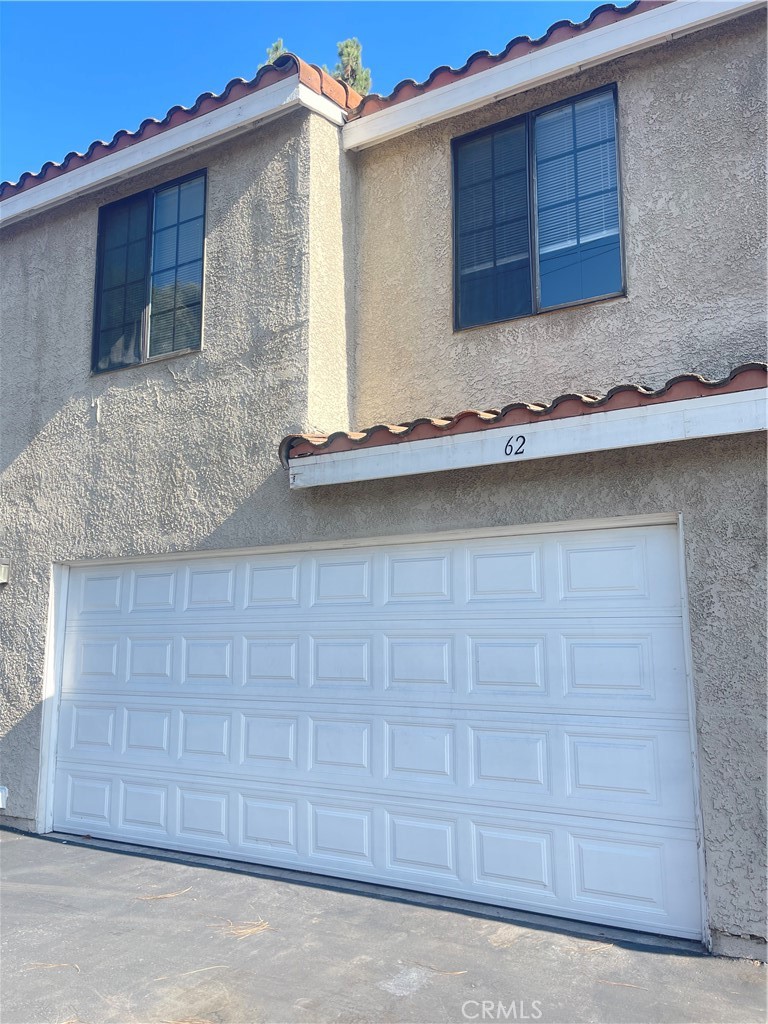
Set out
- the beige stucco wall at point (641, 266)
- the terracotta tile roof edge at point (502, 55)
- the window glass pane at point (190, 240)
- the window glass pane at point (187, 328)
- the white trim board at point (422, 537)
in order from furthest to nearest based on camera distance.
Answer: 1. the window glass pane at point (190, 240)
2. the window glass pane at point (187, 328)
3. the terracotta tile roof edge at point (502, 55)
4. the beige stucco wall at point (641, 266)
5. the white trim board at point (422, 537)

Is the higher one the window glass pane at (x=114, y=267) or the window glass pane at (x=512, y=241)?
the window glass pane at (x=114, y=267)

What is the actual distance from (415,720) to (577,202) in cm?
422

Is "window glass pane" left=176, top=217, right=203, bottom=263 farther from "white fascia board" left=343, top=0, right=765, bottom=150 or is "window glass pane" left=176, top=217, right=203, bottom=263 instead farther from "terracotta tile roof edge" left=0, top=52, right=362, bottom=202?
"white fascia board" left=343, top=0, right=765, bottom=150

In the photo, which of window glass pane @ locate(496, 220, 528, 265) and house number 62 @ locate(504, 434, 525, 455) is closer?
house number 62 @ locate(504, 434, 525, 455)

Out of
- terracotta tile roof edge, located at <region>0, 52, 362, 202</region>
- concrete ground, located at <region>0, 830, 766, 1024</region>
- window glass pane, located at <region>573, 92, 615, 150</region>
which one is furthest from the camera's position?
terracotta tile roof edge, located at <region>0, 52, 362, 202</region>

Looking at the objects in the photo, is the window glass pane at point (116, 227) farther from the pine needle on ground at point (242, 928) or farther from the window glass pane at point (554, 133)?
the pine needle on ground at point (242, 928)

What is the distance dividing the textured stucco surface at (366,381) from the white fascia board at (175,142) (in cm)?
15

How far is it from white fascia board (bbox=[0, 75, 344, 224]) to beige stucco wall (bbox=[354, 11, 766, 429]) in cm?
123

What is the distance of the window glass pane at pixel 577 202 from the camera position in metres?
6.38

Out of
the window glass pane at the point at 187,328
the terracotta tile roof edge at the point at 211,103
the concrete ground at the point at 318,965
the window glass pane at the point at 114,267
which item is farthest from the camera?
the window glass pane at the point at 114,267

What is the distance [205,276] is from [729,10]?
4.67 metres

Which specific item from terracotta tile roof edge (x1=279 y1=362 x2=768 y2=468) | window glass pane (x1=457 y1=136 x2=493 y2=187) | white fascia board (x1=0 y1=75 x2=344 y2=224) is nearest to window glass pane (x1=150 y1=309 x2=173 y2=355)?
white fascia board (x1=0 y1=75 x2=344 y2=224)

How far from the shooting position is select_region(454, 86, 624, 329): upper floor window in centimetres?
644

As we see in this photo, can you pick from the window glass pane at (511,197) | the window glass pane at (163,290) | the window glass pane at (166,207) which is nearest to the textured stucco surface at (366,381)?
the window glass pane at (166,207)
